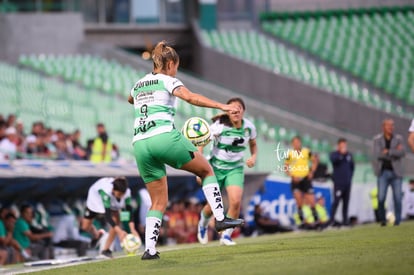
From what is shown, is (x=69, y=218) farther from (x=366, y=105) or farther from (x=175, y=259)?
(x=366, y=105)

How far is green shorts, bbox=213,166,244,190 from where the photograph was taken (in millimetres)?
18047

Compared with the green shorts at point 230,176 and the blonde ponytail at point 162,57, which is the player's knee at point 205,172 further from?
the green shorts at point 230,176

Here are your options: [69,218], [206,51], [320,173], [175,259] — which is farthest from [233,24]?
[175,259]

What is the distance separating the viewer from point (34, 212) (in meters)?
24.7

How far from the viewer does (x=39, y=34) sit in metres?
43.4

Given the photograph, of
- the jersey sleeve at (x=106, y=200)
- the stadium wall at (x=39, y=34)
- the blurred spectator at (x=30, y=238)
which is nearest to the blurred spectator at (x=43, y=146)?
the blurred spectator at (x=30, y=238)

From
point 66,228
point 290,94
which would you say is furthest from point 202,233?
point 290,94

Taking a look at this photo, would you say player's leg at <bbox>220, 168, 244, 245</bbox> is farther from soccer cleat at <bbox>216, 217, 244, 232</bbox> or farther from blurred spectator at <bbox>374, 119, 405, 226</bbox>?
blurred spectator at <bbox>374, 119, 405, 226</bbox>

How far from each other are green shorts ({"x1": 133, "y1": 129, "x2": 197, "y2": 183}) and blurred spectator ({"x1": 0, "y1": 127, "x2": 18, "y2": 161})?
10.5 meters

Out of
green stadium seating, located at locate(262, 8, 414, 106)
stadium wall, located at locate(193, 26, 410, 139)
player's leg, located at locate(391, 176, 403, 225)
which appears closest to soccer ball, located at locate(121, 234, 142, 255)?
player's leg, located at locate(391, 176, 403, 225)

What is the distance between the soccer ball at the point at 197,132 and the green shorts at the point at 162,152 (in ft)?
5.85

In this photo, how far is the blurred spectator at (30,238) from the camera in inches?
923

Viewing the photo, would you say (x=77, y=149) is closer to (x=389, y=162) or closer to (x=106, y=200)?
(x=389, y=162)

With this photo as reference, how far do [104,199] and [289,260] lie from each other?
639 centimetres
